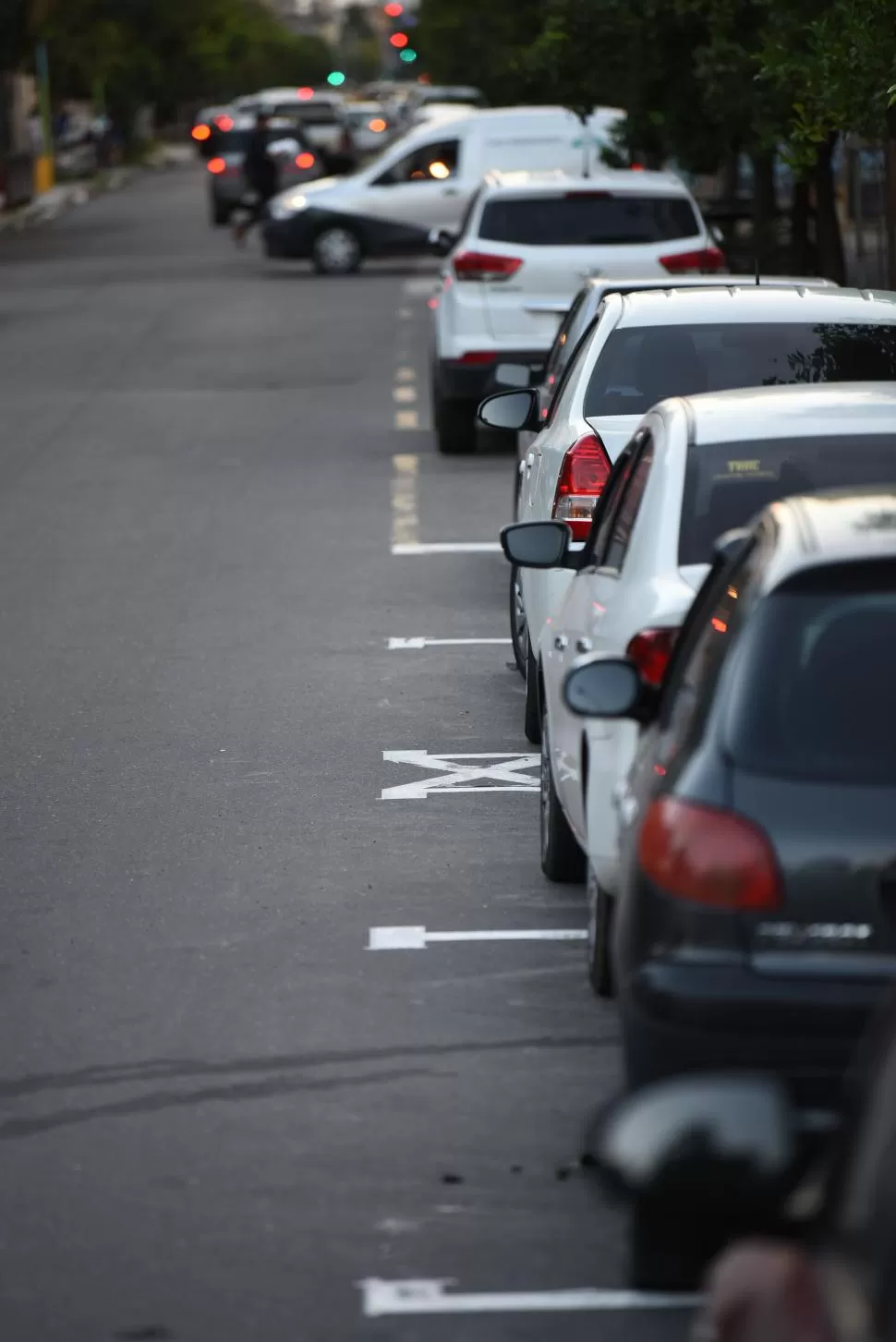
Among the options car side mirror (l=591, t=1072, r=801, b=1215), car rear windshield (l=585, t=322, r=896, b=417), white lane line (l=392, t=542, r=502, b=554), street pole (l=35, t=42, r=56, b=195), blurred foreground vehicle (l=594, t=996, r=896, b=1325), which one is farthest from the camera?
street pole (l=35, t=42, r=56, b=195)

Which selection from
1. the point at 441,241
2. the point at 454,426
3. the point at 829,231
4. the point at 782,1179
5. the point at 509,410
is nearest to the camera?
the point at 782,1179

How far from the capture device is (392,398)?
22.7 m

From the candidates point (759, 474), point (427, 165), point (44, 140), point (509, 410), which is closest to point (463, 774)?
point (509, 410)

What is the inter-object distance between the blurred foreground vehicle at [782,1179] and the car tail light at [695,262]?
14.3 m

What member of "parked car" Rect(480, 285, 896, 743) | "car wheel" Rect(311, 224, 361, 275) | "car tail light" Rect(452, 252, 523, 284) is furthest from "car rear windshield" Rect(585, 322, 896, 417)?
"car wheel" Rect(311, 224, 361, 275)

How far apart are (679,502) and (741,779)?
1887 mm

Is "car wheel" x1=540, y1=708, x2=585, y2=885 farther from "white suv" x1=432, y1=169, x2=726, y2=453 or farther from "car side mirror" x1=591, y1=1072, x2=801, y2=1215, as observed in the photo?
"white suv" x1=432, y1=169, x2=726, y2=453

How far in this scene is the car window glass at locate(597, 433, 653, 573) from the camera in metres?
6.83

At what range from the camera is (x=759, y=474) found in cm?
665

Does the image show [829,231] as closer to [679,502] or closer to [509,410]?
[509,410]

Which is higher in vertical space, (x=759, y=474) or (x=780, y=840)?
(x=780, y=840)

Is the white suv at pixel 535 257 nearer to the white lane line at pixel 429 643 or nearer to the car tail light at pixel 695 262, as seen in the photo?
the car tail light at pixel 695 262

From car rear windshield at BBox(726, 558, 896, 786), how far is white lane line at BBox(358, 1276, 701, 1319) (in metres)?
0.99

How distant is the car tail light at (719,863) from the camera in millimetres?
4738
